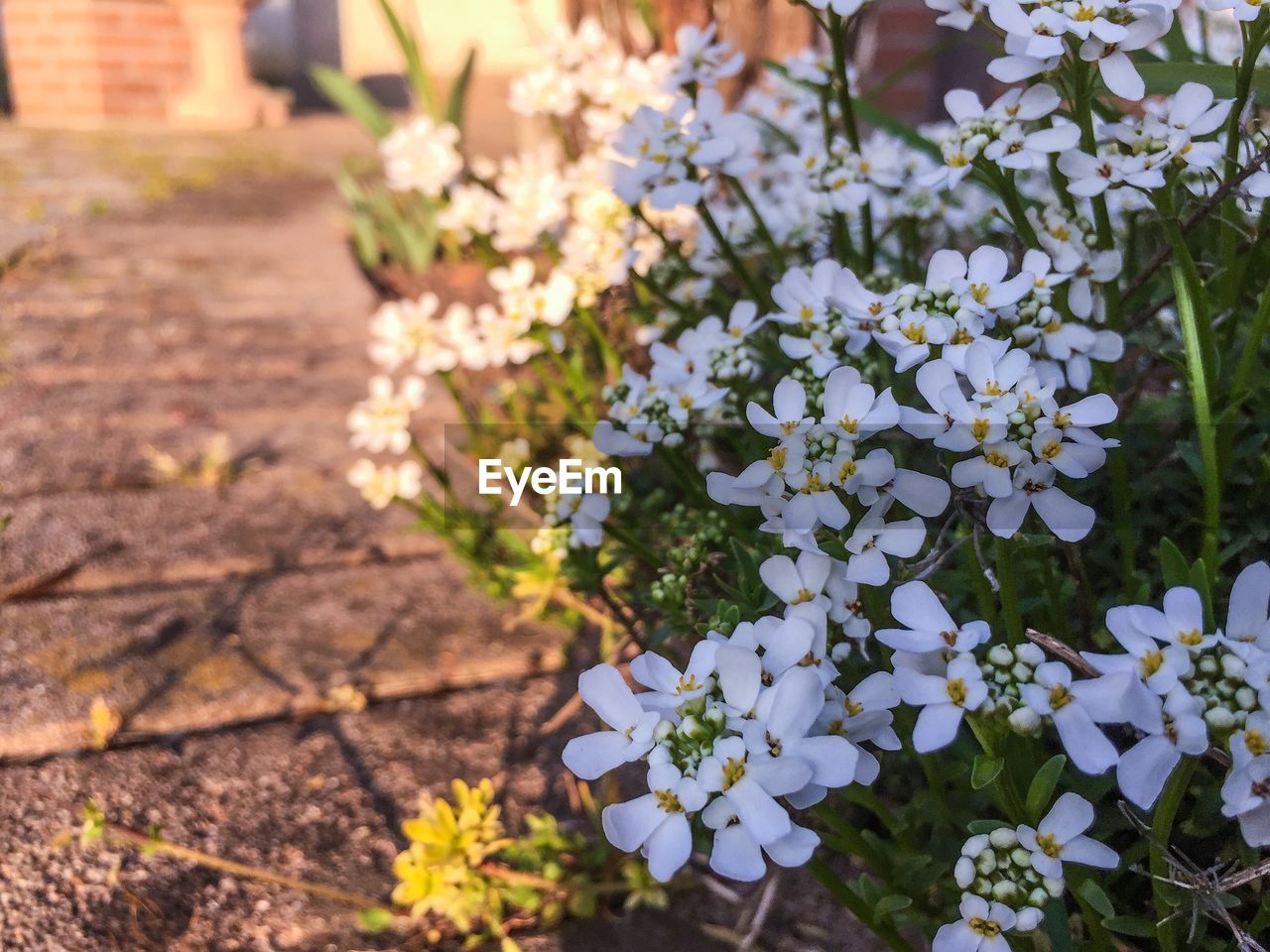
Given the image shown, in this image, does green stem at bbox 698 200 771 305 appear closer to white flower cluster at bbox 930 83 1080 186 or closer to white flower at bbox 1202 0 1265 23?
white flower cluster at bbox 930 83 1080 186

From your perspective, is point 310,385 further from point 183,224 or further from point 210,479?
point 183,224

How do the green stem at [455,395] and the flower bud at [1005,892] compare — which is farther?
the green stem at [455,395]

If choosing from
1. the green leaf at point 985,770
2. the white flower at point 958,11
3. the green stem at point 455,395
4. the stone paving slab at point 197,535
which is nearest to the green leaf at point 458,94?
the stone paving slab at point 197,535

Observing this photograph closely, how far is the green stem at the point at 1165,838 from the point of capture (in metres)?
0.66

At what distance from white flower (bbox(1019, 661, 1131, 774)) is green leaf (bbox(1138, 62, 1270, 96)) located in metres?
0.74

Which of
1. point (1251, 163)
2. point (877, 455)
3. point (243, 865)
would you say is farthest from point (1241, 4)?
point (243, 865)

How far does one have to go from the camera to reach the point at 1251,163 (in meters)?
0.83

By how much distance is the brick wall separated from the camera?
20.6ft

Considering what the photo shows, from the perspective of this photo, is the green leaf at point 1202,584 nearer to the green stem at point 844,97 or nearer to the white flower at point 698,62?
the green stem at point 844,97

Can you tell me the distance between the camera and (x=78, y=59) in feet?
20.9

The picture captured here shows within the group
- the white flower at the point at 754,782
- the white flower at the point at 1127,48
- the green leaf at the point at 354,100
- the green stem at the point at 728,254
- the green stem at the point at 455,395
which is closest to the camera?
the white flower at the point at 754,782

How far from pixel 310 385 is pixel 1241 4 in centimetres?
219

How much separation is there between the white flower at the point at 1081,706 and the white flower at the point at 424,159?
1.42m

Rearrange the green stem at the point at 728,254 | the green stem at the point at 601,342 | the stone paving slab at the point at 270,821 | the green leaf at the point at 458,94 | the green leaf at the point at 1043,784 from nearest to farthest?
1. the green leaf at the point at 1043,784
2. the stone paving slab at the point at 270,821
3. the green stem at the point at 728,254
4. the green stem at the point at 601,342
5. the green leaf at the point at 458,94
